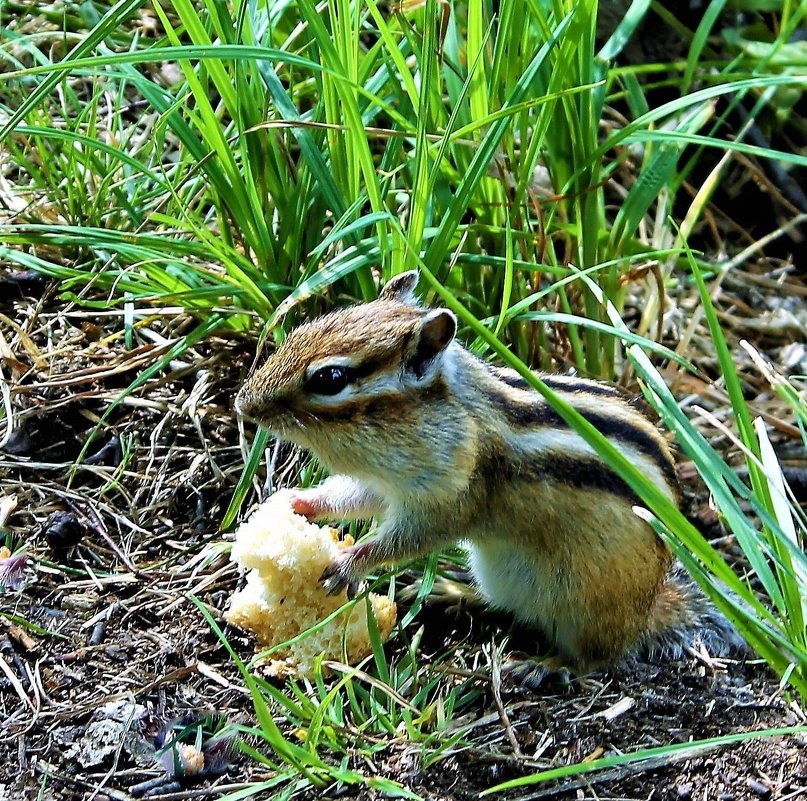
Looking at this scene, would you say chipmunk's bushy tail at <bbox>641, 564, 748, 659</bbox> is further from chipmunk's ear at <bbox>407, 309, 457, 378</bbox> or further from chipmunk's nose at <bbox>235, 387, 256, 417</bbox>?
chipmunk's nose at <bbox>235, 387, 256, 417</bbox>

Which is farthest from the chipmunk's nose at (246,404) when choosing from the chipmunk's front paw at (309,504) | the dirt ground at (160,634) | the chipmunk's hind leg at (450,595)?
the chipmunk's hind leg at (450,595)

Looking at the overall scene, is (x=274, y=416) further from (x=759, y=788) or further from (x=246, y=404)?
(x=759, y=788)

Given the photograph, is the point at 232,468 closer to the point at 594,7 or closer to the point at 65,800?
the point at 65,800

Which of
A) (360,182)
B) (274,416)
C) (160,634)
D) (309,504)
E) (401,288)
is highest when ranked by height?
(360,182)

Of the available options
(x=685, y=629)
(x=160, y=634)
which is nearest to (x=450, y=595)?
(x=685, y=629)

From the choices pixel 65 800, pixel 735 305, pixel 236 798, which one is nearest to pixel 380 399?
pixel 236 798

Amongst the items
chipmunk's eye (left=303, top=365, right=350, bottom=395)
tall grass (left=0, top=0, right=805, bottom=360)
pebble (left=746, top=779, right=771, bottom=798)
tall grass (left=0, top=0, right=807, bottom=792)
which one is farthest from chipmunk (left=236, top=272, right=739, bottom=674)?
pebble (left=746, top=779, right=771, bottom=798)
